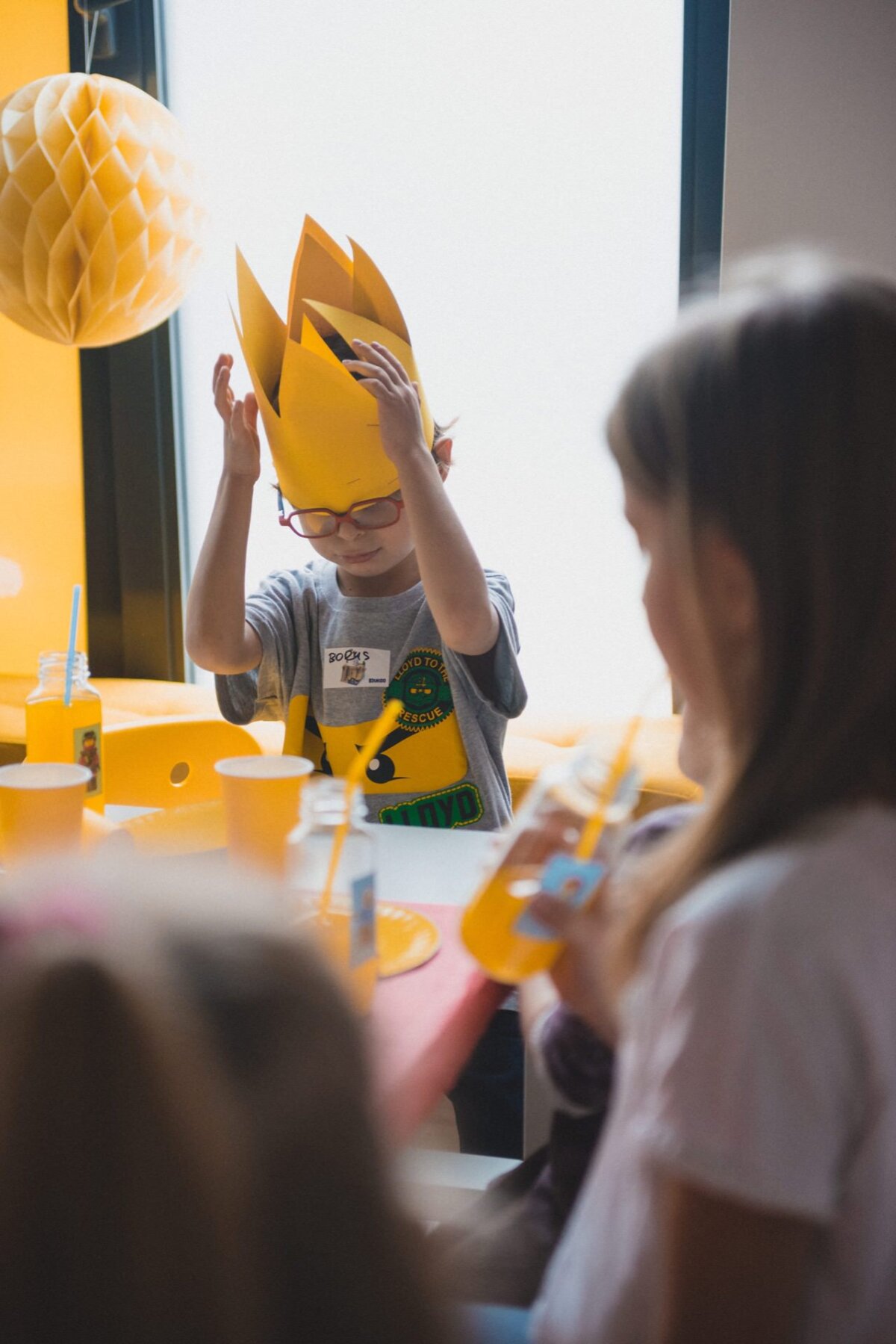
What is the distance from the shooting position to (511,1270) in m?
0.75

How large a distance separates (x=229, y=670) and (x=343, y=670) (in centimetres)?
17

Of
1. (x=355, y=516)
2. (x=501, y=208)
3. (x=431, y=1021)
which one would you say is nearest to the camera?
(x=431, y=1021)

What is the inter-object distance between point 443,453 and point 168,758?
62cm

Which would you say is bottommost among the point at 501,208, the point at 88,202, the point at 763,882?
the point at 763,882

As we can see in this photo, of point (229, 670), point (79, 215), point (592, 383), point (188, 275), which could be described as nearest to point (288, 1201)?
point (79, 215)

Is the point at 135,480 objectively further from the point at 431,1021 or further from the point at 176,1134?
the point at 176,1134

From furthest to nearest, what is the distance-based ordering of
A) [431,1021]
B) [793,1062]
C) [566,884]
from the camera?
[431,1021], [566,884], [793,1062]

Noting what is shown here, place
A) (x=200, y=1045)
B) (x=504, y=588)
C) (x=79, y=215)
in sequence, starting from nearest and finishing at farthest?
(x=200, y=1045) < (x=79, y=215) < (x=504, y=588)

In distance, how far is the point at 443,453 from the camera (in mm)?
1606

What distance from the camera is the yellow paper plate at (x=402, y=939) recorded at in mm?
856

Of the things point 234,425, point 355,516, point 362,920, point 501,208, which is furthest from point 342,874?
point 501,208

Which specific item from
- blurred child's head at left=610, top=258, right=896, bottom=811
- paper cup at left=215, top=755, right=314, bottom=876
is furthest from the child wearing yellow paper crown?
blurred child's head at left=610, top=258, right=896, bottom=811

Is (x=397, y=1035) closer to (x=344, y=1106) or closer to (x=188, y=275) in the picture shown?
(x=344, y=1106)

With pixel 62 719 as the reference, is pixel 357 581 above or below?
above
